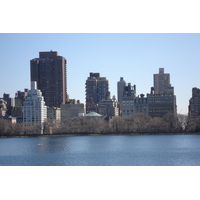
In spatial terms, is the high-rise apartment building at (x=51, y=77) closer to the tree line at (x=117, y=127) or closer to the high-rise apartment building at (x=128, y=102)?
the high-rise apartment building at (x=128, y=102)

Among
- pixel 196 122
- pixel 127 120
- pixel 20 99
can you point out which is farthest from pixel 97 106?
pixel 196 122

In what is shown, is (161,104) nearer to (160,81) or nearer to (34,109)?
(34,109)

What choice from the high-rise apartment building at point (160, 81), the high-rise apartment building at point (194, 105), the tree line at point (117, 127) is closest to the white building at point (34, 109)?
the tree line at point (117, 127)

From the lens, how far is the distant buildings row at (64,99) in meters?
116

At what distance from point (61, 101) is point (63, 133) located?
52.2 m

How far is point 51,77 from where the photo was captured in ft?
451

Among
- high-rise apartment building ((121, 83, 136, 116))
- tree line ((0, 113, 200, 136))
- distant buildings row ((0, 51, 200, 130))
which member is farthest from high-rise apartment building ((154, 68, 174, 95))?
tree line ((0, 113, 200, 136))

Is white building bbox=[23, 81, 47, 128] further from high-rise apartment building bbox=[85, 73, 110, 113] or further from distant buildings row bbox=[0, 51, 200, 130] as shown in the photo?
high-rise apartment building bbox=[85, 73, 110, 113]

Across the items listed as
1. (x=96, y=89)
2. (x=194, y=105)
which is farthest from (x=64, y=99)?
(x=194, y=105)

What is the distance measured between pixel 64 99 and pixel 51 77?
25.5 ft

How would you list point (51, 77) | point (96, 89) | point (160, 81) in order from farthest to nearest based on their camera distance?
point (96, 89) → point (160, 81) → point (51, 77)
